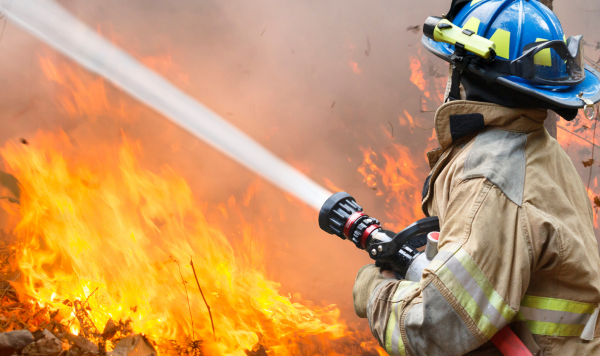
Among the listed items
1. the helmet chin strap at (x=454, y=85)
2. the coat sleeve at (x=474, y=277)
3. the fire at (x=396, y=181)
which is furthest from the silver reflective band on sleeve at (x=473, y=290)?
the fire at (x=396, y=181)

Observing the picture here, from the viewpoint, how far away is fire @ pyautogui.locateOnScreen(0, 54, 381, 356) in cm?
392

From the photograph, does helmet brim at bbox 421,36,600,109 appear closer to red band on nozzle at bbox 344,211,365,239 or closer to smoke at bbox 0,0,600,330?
red band on nozzle at bbox 344,211,365,239

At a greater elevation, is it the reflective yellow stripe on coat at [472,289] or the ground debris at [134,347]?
the reflective yellow stripe on coat at [472,289]

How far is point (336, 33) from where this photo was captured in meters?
4.81

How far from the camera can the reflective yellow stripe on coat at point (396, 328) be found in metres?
1.49

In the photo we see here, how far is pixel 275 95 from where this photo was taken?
471 centimetres

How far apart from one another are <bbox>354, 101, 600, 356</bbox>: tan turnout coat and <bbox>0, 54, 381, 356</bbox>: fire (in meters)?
2.64

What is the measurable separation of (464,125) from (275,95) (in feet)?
10.8

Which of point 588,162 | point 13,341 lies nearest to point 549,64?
point 13,341

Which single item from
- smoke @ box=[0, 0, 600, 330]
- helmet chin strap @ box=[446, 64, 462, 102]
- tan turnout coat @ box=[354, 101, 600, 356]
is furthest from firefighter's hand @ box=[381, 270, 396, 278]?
smoke @ box=[0, 0, 600, 330]

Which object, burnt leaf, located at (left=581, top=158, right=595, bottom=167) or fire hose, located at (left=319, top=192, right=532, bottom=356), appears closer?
fire hose, located at (left=319, top=192, right=532, bottom=356)

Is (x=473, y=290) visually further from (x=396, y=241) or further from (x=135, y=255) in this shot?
(x=135, y=255)

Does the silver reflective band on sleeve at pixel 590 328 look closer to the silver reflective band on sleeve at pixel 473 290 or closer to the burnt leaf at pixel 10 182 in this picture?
the silver reflective band on sleeve at pixel 473 290

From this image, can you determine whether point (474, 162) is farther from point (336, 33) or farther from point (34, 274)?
point (34, 274)
